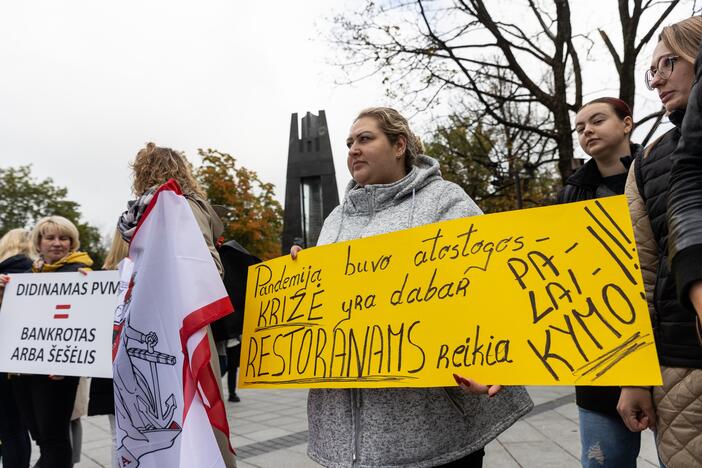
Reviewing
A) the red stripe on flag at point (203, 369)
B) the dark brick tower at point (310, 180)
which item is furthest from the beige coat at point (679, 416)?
the dark brick tower at point (310, 180)

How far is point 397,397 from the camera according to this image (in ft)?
5.83

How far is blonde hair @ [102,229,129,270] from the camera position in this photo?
3228 mm

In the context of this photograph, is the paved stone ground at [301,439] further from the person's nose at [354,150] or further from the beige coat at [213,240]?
the person's nose at [354,150]

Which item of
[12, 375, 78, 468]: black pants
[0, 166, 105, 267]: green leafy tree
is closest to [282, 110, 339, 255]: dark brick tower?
[12, 375, 78, 468]: black pants

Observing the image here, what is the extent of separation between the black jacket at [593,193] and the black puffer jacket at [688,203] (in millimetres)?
1023

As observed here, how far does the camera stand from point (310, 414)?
199 centimetres

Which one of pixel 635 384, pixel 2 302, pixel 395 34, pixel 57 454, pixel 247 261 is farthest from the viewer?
pixel 395 34

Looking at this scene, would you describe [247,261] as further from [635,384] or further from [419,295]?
[635,384]

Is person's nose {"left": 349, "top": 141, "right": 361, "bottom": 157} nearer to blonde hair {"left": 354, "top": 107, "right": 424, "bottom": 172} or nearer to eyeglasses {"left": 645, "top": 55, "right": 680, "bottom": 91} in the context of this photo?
blonde hair {"left": 354, "top": 107, "right": 424, "bottom": 172}

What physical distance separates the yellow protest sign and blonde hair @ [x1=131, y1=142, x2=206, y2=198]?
0.86 meters

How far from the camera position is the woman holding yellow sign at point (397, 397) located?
1695 mm

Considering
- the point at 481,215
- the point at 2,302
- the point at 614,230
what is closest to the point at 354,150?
the point at 481,215

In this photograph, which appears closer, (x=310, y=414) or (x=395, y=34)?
(x=310, y=414)

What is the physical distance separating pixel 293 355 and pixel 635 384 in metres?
1.18
